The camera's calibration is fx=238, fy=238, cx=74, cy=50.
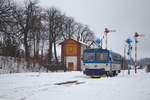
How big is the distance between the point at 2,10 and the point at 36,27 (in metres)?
11.0

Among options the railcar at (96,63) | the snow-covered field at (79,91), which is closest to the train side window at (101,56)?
the railcar at (96,63)

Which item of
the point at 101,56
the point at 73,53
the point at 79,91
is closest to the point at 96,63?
the point at 101,56

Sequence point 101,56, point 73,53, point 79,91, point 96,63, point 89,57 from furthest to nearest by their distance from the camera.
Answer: point 73,53, point 89,57, point 101,56, point 96,63, point 79,91

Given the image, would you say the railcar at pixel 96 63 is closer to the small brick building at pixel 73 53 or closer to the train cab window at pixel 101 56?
the train cab window at pixel 101 56

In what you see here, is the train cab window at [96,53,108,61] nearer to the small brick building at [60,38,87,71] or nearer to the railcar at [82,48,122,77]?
the railcar at [82,48,122,77]

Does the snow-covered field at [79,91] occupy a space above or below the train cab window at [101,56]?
Answer: below

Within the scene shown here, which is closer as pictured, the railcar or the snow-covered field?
the snow-covered field

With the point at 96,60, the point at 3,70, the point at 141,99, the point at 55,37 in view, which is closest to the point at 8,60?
the point at 3,70

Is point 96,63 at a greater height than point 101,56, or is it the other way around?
point 101,56

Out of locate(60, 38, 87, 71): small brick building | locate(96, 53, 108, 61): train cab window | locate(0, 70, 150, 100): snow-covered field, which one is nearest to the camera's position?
locate(0, 70, 150, 100): snow-covered field

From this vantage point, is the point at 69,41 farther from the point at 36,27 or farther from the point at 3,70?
the point at 3,70

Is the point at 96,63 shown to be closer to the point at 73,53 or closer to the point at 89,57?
the point at 89,57

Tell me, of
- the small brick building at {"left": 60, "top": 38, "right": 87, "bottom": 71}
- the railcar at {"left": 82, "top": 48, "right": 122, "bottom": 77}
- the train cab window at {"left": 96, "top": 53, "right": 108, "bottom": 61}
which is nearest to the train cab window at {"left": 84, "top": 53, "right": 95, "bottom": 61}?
the railcar at {"left": 82, "top": 48, "right": 122, "bottom": 77}

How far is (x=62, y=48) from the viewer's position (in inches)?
2249
